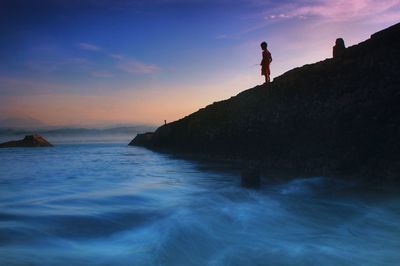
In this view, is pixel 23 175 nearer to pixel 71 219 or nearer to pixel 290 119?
pixel 71 219

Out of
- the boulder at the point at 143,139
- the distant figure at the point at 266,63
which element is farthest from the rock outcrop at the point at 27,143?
the distant figure at the point at 266,63

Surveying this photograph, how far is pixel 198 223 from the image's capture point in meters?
7.15

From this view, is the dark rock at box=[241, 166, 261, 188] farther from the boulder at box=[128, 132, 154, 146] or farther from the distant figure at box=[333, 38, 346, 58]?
the boulder at box=[128, 132, 154, 146]

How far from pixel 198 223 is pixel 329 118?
21.7ft

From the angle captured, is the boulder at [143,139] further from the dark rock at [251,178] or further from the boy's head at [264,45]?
the dark rock at [251,178]

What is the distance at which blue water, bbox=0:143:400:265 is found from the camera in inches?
210

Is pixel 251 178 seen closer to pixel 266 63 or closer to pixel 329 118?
pixel 329 118

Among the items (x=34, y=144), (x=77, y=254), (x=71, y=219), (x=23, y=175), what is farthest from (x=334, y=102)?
(x=34, y=144)

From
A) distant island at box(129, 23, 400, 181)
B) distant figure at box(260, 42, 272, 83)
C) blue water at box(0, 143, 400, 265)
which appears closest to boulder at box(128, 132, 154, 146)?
distant island at box(129, 23, 400, 181)

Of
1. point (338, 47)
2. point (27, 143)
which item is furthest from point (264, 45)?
point (27, 143)

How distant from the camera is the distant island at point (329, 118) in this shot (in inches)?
410

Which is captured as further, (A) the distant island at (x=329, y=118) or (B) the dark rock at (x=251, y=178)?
(A) the distant island at (x=329, y=118)

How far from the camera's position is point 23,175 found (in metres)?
13.4

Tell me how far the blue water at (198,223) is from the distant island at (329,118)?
98cm
